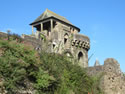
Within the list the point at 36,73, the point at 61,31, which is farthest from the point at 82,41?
the point at 36,73

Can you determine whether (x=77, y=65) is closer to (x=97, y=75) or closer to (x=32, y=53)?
(x=97, y=75)

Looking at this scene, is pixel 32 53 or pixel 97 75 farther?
pixel 97 75

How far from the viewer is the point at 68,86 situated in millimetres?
7898

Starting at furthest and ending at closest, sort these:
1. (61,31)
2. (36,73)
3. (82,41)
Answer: (82,41) < (61,31) < (36,73)

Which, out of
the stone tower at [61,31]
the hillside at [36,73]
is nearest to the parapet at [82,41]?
the stone tower at [61,31]

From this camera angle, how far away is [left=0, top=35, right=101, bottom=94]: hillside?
20.0 feet

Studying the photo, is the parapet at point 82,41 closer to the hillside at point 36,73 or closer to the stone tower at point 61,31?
the stone tower at point 61,31

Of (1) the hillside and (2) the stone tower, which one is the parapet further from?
(1) the hillside

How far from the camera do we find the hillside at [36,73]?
610cm

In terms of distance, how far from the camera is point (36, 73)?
693 cm

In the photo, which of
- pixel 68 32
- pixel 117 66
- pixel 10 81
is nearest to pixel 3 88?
pixel 10 81

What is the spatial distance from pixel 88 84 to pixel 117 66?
2.04 metres

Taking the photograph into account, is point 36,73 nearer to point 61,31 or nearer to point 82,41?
point 61,31

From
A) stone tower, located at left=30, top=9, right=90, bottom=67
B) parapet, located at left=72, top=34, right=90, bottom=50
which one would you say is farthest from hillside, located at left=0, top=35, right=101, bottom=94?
parapet, located at left=72, top=34, right=90, bottom=50
